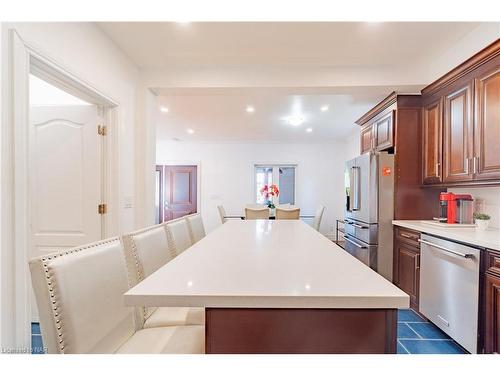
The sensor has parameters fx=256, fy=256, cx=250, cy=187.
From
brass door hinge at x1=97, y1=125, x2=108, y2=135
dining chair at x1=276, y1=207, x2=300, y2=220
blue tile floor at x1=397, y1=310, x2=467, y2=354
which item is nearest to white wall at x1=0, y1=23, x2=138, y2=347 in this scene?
brass door hinge at x1=97, y1=125, x2=108, y2=135

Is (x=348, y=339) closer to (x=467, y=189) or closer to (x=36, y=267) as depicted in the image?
(x=36, y=267)

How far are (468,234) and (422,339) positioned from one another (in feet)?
3.08

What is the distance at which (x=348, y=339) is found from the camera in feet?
2.72

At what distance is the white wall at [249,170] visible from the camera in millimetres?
6434

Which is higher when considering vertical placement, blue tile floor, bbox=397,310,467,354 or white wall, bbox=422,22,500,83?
white wall, bbox=422,22,500,83

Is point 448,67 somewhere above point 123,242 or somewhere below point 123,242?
above

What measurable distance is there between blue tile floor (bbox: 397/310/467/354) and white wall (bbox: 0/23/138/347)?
2582mm

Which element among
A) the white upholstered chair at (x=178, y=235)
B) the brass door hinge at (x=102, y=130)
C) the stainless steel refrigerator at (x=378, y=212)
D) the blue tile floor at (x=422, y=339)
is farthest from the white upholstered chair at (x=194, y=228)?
the stainless steel refrigerator at (x=378, y=212)

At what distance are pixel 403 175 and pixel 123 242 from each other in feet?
9.75

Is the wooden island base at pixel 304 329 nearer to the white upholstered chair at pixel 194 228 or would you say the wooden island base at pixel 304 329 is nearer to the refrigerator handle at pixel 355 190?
the white upholstered chair at pixel 194 228

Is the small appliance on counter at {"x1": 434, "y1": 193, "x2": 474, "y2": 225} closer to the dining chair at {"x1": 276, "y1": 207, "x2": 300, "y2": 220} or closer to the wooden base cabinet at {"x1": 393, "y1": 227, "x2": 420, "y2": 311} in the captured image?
the wooden base cabinet at {"x1": 393, "y1": 227, "x2": 420, "y2": 311}

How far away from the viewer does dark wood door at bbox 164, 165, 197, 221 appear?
6.69 m

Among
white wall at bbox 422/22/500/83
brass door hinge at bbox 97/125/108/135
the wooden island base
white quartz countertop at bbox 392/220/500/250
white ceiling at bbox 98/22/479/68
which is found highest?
white ceiling at bbox 98/22/479/68
